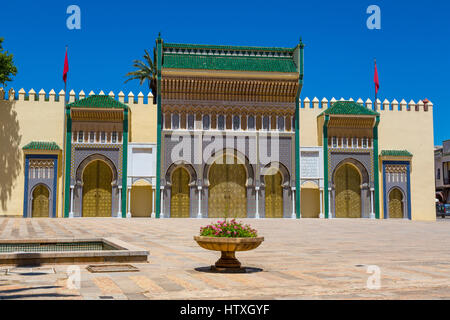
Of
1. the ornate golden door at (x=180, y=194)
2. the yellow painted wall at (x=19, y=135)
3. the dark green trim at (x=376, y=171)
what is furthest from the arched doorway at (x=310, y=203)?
the yellow painted wall at (x=19, y=135)

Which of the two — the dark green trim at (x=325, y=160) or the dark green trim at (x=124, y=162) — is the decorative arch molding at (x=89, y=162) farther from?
the dark green trim at (x=325, y=160)

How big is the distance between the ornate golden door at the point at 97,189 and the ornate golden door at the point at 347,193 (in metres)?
13.2

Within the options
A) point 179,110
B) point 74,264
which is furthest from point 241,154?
point 74,264

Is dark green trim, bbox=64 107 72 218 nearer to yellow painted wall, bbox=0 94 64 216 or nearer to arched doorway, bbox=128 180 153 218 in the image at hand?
yellow painted wall, bbox=0 94 64 216

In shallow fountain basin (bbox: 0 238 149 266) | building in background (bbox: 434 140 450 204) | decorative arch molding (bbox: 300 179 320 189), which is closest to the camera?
shallow fountain basin (bbox: 0 238 149 266)

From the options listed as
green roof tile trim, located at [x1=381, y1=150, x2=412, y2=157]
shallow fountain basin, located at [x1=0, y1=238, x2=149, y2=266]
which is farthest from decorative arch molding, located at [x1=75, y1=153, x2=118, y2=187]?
shallow fountain basin, located at [x1=0, y1=238, x2=149, y2=266]

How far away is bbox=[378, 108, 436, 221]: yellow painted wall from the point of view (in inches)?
1251

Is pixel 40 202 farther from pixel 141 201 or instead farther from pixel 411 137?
pixel 411 137

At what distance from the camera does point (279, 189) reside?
100.0ft

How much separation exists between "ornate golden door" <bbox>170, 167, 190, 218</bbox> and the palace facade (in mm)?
57

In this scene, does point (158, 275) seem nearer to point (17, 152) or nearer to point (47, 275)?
point (47, 275)

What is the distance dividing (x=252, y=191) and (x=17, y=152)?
13.2 meters

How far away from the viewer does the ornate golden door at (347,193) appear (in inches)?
1214
